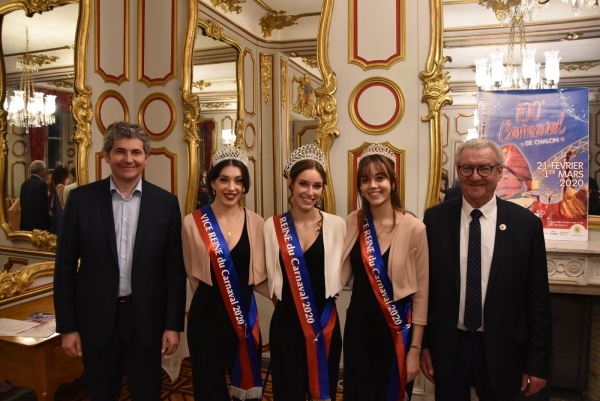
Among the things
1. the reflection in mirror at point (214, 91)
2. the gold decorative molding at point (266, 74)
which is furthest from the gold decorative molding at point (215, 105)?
the gold decorative molding at point (266, 74)

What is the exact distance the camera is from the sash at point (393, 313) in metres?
1.61

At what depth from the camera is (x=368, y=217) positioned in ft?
5.63

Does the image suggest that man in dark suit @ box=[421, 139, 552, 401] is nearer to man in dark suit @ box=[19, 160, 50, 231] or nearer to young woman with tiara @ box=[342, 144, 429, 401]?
young woman with tiara @ box=[342, 144, 429, 401]

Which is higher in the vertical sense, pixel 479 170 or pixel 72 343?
pixel 479 170

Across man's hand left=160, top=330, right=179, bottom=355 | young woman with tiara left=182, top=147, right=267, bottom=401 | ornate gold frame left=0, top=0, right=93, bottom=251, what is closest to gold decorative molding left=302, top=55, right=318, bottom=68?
young woman with tiara left=182, top=147, right=267, bottom=401

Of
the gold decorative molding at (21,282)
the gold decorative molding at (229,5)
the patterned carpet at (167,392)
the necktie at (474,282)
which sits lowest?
the patterned carpet at (167,392)

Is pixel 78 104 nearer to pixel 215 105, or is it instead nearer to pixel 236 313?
pixel 215 105

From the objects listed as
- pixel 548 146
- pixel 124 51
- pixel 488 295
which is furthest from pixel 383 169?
pixel 124 51

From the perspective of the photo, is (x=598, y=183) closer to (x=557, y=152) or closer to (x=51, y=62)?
(x=557, y=152)

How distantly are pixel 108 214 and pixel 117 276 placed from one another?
0.23 metres

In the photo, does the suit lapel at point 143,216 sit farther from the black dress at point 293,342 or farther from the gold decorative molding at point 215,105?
the gold decorative molding at point 215,105

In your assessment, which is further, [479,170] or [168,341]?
[168,341]

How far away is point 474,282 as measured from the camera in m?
1.47

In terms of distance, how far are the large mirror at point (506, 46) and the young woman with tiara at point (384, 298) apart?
1023 millimetres
